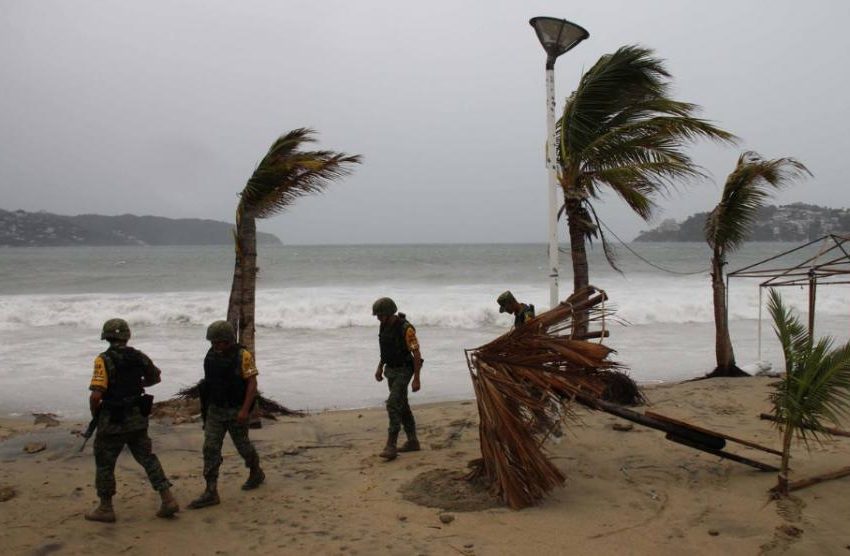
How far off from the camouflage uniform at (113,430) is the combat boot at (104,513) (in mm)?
46

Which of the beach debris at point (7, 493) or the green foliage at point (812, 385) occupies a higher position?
the green foliage at point (812, 385)

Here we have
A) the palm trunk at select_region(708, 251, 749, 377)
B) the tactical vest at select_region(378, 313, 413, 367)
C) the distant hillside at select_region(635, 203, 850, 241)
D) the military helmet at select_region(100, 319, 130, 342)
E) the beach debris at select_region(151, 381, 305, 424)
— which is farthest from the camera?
the distant hillside at select_region(635, 203, 850, 241)

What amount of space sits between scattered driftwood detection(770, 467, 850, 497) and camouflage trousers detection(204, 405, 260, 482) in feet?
14.7

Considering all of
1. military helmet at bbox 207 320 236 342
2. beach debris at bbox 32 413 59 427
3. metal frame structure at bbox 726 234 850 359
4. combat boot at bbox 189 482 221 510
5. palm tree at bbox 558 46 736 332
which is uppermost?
palm tree at bbox 558 46 736 332

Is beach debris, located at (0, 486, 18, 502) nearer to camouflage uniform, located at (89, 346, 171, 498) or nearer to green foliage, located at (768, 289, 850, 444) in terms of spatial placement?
camouflage uniform, located at (89, 346, 171, 498)

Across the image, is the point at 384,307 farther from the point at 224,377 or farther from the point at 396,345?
the point at 224,377

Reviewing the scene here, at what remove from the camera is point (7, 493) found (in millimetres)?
5391

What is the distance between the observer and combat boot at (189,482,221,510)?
17.1ft

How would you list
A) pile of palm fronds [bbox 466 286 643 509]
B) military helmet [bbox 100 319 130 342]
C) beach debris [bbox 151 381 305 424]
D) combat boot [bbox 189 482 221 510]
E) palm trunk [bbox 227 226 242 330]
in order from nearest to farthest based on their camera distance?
military helmet [bbox 100 319 130 342]
pile of palm fronds [bbox 466 286 643 509]
combat boot [bbox 189 482 221 510]
palm trunk [bbox 227 226 242 330]
beach debris [bbox 151 381 305 424]

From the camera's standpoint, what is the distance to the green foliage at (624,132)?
7.91 metres

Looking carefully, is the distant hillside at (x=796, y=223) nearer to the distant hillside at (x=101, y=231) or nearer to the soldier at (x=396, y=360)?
the soldier at (x=396, y=360)

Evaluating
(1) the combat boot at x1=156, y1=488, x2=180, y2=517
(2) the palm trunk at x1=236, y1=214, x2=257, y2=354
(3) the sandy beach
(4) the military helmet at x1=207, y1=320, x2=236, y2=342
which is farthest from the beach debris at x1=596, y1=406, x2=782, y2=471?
(2) the palm trunk at x1=236, y1=214, x2=257, y2=354

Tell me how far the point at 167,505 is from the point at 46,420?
4.59 m

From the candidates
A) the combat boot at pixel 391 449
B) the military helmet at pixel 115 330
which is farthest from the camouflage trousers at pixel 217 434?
the combat boot at pixel 391 449
